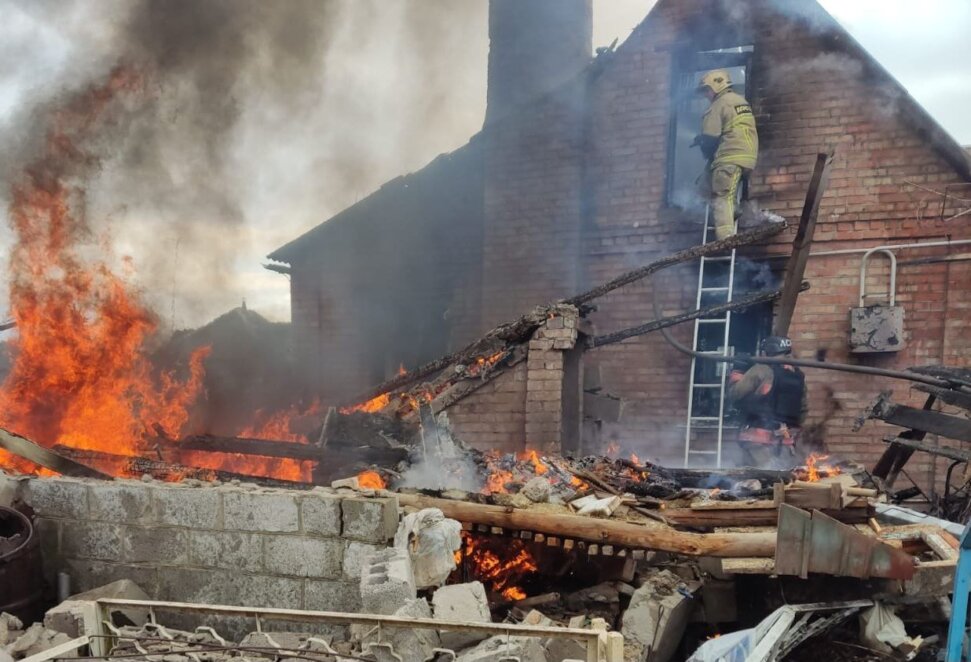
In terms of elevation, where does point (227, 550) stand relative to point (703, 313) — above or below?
below

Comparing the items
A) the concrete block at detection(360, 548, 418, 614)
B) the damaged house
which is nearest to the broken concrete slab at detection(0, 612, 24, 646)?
the concrete block at detection(360, 548, 418, 614)

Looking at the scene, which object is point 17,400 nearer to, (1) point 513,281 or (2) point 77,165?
(2) point 77,165

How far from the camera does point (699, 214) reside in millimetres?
10078

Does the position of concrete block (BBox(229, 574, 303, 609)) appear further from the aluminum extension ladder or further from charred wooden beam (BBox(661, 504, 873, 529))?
the aluminum extension ladder

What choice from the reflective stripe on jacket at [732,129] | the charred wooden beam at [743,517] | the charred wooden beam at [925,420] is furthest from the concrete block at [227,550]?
the reflective stripe on jacket at [732,129]

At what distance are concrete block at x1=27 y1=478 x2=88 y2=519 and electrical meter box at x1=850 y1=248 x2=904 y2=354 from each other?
9464 millimetres

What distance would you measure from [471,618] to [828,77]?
31.1 ft

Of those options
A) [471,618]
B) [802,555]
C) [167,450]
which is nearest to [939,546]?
[802,555]

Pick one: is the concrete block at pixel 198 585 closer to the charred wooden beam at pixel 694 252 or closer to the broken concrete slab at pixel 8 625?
the broken concrete slab at pixel 8 625

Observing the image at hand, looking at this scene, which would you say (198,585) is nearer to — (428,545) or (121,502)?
(121,502)

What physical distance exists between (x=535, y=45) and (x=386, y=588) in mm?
12131

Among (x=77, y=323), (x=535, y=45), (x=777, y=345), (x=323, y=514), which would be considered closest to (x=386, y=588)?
(x=323, y=514)

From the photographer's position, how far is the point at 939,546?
17.3ft

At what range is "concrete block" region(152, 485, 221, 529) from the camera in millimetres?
4809
